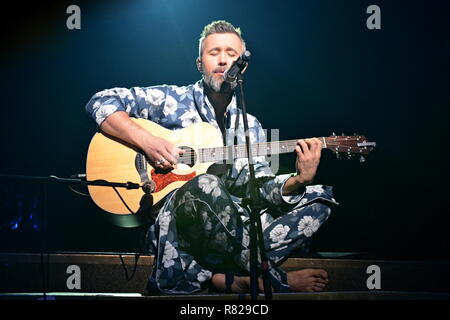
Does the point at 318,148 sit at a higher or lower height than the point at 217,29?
lower

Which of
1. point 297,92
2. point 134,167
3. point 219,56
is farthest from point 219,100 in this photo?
point 134,167

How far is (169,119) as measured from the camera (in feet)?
10.4

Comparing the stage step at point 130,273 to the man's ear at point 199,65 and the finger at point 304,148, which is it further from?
the man's ear at point 199,65

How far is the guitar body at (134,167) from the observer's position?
2.91m

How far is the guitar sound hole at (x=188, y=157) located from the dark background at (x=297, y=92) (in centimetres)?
68

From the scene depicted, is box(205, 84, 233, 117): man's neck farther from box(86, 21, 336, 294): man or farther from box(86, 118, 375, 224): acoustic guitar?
box(86, 118, 375, 224): acoustic guitar

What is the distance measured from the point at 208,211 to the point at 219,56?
4.21 feet

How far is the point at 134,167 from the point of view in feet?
9.75

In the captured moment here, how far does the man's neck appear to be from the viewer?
10.8 feet

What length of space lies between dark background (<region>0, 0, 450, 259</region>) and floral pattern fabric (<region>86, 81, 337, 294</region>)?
29 cm

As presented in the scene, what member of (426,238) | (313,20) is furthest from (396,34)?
(426,238)

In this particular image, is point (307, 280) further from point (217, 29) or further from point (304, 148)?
point (217, 29)
